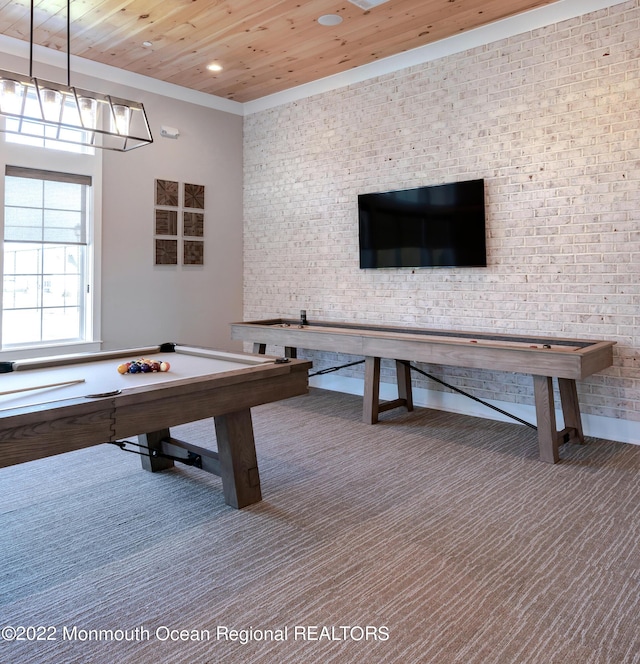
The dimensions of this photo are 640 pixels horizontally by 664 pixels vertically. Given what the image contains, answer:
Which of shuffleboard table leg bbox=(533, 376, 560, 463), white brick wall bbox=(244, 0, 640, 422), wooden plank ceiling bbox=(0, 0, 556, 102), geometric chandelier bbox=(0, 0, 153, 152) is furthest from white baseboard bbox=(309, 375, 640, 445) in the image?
geometric chandelier bbox=(0, 0, 153, 152)

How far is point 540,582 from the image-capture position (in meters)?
2.12

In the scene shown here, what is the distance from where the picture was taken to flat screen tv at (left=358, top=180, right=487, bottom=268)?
448 cm

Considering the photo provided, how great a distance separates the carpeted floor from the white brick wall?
3.72ft

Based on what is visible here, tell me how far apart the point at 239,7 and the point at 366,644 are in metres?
4.16

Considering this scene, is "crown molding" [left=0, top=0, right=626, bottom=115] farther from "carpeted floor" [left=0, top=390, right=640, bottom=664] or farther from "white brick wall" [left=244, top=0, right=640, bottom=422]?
"carpeted floor" [left=0, top=390, right=640, bottom=664]

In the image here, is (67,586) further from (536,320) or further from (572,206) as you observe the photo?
(572,206)

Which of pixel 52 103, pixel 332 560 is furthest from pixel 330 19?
pixel 332 560

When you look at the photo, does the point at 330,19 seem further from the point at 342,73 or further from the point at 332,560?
the point at 332,560

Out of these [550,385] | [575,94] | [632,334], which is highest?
[575,94]

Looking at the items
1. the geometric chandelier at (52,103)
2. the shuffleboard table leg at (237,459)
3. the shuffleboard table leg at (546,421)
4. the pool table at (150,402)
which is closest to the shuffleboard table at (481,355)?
the shuffleboard table leg at (546,421)

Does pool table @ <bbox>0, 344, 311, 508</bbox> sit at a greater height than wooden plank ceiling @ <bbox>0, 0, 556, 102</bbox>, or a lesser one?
lesser

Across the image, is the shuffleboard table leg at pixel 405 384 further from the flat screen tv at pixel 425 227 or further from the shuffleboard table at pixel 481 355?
the flat screen tv at pixel 425 227

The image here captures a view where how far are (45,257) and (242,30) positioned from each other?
2623 millimetres

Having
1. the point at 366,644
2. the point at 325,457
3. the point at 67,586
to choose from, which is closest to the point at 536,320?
the point at 325,457
